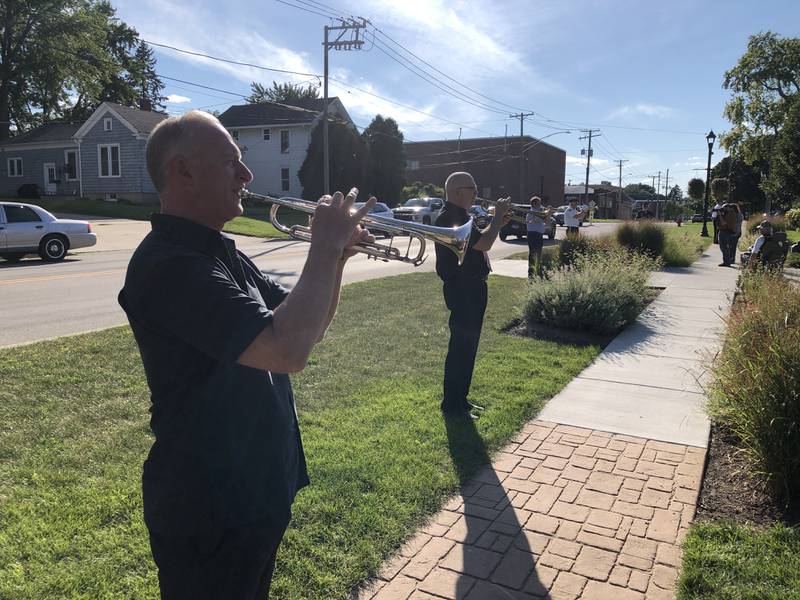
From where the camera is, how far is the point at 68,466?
398 cm

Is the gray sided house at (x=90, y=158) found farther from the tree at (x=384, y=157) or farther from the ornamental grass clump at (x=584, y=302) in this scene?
the ornamental grass clump at (x=584, y=302)

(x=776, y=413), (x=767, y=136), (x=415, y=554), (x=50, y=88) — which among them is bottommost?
(x=415, y=554)

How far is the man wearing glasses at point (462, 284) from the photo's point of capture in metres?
4.95

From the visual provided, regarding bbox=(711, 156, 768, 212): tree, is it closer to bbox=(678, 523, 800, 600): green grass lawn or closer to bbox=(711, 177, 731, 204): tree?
bbox=(711, 177, 731, 204): tree

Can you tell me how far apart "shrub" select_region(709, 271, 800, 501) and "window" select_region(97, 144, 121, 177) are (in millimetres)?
37930

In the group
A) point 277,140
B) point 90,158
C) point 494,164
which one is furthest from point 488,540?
point 494,164

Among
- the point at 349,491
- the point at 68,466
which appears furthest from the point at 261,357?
the point at 68,466

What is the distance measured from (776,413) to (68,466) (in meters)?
4.58

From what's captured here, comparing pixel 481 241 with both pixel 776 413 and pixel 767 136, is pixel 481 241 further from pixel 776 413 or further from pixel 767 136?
pixel 767 136

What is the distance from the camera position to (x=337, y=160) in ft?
127

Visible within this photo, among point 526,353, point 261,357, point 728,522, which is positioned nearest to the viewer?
point 261,357

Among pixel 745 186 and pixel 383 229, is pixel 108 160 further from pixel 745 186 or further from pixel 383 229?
pixel 745 186

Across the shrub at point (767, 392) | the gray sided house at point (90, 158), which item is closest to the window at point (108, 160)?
the gray sided house at point (90, 158)

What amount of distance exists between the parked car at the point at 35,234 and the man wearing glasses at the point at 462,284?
1414 cm
